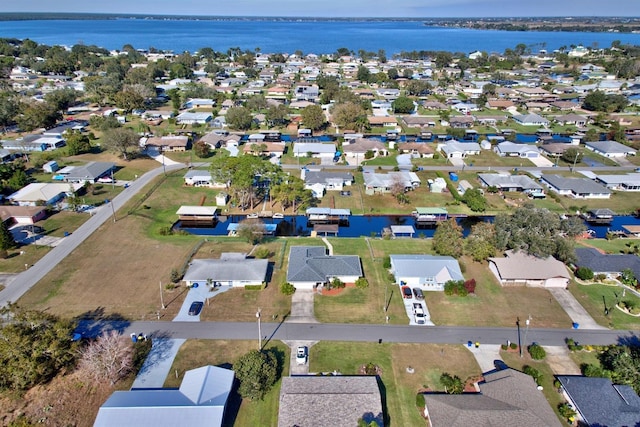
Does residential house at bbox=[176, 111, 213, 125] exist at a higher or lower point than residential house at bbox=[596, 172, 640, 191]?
higher

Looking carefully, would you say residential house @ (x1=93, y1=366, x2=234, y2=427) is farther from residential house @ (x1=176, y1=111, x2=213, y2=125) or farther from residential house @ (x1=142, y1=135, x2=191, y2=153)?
residential house @ (x1=176, y1=111, x2=213, y2=125)

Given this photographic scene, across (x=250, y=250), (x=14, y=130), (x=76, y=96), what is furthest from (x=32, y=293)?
(x=76, y=96)

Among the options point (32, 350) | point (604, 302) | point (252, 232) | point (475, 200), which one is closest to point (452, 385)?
point (604, 302)

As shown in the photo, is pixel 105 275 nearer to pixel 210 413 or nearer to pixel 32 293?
pixel 32 293

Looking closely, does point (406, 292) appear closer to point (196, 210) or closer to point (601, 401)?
point (601, 401)

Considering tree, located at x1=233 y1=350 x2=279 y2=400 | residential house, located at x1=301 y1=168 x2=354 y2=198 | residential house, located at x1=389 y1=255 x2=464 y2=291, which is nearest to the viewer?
tree, located at x1=233 y1=350 x2=279 y2=400

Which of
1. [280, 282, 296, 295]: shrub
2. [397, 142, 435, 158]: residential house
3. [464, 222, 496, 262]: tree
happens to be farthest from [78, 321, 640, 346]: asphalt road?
[397, 142, 435, 158]: residential house

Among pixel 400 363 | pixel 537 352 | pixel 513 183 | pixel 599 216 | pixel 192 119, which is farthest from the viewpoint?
pixel 192 119
